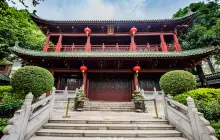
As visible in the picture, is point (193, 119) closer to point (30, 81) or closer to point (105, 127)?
point (105, 127)

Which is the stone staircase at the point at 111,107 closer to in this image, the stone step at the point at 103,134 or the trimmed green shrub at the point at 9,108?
the trimmed green shrub at the point at 9,108

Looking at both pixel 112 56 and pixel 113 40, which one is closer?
pixel 112 56

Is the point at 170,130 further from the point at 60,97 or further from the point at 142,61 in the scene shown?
the point at 60,97

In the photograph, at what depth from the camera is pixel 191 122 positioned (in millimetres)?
3355

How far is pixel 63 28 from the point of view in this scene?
41.5 feet

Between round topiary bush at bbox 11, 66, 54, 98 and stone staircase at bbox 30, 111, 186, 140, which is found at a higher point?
round topiary bush at bbox 11, 66, 54, 98

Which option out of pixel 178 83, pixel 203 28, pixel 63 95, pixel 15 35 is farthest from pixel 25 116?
pixel 203 28

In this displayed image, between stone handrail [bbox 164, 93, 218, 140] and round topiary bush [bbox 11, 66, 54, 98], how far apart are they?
5.41 metres

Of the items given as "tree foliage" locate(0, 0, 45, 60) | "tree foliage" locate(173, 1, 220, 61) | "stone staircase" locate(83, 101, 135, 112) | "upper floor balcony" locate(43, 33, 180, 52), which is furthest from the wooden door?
"tree foliage" locate(173, 1, 220, 61)

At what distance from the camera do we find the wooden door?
11023 millimetres

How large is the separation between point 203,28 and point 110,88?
12.0 metres

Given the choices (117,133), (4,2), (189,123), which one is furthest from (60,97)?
(189,123)

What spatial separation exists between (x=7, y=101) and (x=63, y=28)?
30.1 feet

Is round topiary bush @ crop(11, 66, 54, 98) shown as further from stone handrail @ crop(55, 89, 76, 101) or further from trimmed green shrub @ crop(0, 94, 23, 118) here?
stone handrail @ crop(55, 89, 76, 101)
